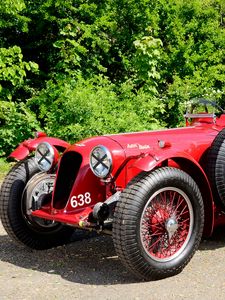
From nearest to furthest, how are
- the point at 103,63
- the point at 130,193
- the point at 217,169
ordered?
the point at 130,193 → the point at 217,169 → the point at 103,63

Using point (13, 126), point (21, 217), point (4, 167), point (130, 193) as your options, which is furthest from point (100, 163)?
point (13, 126)


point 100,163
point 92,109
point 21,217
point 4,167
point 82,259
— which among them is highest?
point 92,109

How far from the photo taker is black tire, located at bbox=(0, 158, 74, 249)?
17.0 ft

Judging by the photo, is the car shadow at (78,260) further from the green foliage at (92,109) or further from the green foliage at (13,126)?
the green foliage at (13,126)

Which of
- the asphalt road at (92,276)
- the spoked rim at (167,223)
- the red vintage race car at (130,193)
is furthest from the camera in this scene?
the spoked rim at (167,223)

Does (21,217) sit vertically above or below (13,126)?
below

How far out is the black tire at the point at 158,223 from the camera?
13.9 feet

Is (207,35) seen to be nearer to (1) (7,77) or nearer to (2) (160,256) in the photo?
(1) (7,77)

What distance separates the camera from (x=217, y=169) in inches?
196

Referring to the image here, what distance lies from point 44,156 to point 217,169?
1694 millimetres

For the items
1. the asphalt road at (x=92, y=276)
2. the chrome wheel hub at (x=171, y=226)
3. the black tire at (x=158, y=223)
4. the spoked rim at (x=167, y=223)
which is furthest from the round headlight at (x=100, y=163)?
the asphalt road at (x=92, y=276)

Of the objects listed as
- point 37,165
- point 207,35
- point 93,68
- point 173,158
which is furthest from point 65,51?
point 173,158

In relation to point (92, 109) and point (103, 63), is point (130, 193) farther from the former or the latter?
point (103, 63)

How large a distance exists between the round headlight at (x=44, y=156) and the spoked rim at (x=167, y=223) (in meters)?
1.23
